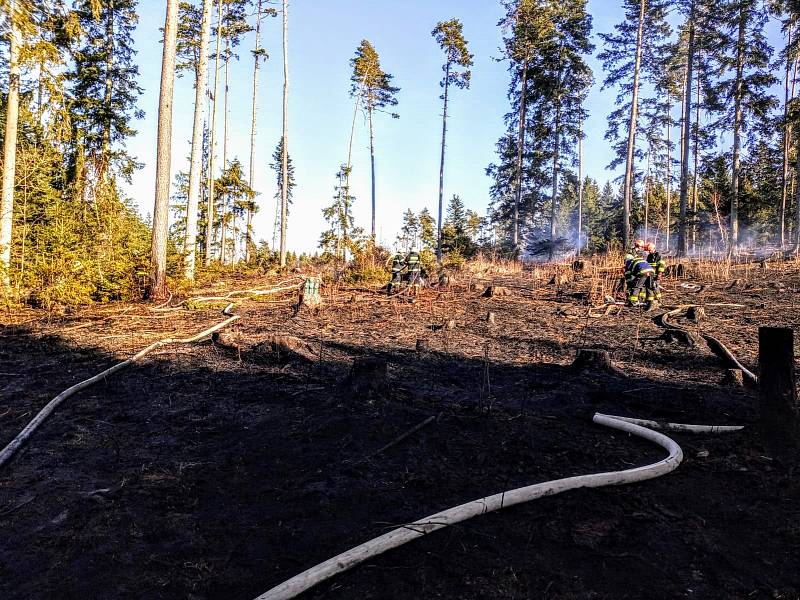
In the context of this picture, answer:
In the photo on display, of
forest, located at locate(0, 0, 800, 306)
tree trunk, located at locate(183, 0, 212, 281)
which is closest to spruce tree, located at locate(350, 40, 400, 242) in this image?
forest, located at locate(0, 0, 800, 306)

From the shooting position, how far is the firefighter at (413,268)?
12.5m

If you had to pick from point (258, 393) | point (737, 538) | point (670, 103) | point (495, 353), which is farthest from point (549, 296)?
point (670, 103)

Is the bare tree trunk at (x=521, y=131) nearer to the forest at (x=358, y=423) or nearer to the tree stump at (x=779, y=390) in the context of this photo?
the forest at (x=358, y=423)

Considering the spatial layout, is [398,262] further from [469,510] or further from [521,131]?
[521,131]

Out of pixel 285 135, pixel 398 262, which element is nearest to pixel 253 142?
→ pixel 285 135

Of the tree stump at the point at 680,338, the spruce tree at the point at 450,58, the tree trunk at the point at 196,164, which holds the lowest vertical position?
the tree stump at the point at 680,338

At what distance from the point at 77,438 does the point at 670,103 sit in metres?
40.7

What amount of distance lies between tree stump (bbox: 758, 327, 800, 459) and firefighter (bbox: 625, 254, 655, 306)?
7.26 m

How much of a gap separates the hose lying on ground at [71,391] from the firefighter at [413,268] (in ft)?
18.5

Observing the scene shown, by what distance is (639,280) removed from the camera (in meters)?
10.3

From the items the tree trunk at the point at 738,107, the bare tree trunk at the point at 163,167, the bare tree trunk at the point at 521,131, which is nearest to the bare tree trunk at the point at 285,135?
the bare tree trunk at the point at 163,167

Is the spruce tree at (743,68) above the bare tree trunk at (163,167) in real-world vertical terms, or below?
above

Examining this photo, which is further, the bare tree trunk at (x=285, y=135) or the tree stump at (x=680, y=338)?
the bare tree trunk at (x=285, y=135)

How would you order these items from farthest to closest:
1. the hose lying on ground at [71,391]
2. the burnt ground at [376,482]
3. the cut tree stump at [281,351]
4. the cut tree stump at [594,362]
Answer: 1. the cut tree stump at [281,351]
2. the cut tree stump at [594,362]
3. the hose lying on ground at [71,391]
4. the burnt ground at [376,482]
